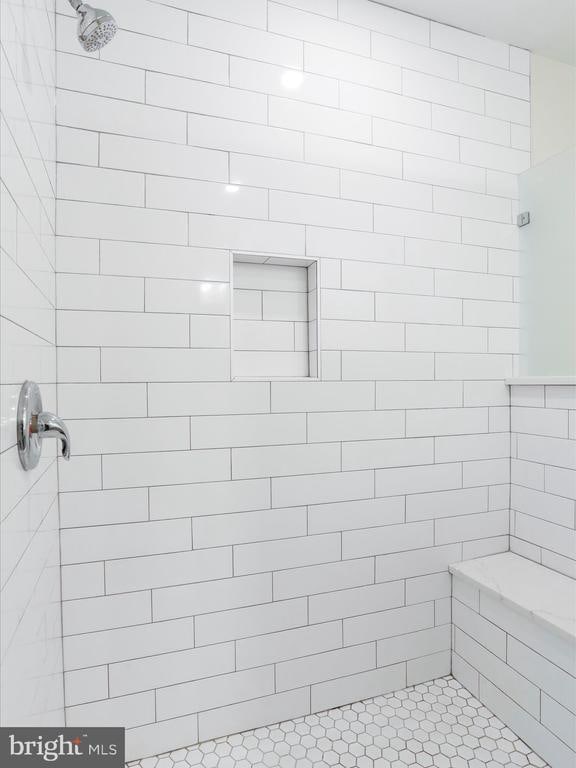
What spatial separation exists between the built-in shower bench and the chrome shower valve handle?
4.79 feet

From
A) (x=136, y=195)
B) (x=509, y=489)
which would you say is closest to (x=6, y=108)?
(x=136, y=195)

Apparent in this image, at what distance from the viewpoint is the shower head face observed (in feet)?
3.31

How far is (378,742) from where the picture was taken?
1498 mm

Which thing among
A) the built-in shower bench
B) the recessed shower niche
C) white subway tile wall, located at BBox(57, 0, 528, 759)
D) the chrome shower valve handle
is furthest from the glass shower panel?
the chrome shower valve handle

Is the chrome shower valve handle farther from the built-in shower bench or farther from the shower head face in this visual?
the built-in shower bench

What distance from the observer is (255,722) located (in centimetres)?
157

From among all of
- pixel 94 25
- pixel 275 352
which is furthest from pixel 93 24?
pixel 275 352

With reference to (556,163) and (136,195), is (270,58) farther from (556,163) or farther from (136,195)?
(556,163)

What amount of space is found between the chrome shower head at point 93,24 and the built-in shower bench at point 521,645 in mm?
1929

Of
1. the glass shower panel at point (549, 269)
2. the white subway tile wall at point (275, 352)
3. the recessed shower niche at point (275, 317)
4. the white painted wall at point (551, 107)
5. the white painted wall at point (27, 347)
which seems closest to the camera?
the white painted wall at point (27, 347)

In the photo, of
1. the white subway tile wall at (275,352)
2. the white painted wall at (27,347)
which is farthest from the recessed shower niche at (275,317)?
the white painted wall at (27,347)

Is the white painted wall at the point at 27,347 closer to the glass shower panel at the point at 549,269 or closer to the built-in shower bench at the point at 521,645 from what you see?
the built-in shower bench at the point at 521,645

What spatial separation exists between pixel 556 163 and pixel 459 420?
1.04m

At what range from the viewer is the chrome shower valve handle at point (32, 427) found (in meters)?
0.76
